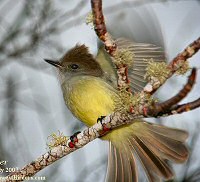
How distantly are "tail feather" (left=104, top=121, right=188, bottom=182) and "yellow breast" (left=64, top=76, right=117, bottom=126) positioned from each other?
28 centimetres

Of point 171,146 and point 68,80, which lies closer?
point 171,146

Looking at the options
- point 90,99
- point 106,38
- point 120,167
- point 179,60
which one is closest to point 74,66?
point 90,99

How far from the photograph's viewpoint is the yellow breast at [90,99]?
141 inches

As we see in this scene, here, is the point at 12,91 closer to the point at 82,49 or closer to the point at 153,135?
the point at 82,49

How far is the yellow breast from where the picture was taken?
3.57 m

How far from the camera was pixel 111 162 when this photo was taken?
389 centimetres

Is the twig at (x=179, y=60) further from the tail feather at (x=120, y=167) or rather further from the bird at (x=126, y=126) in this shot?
the tail feather at (x=120, y=167)

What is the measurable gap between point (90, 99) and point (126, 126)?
0.39 m

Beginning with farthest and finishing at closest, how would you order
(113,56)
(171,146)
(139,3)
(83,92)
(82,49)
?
(139,3) < (82,49) < (83,92) < (171,146) < (113,56)

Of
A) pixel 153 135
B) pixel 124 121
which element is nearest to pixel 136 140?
pixel 153 135

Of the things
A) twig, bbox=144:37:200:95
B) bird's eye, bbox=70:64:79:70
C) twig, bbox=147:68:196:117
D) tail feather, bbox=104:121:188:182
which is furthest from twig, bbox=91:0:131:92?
bird's eye, bbox=70:64:79:70

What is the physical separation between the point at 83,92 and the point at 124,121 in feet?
3.95

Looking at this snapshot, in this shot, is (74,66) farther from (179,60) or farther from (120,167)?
(179,60)

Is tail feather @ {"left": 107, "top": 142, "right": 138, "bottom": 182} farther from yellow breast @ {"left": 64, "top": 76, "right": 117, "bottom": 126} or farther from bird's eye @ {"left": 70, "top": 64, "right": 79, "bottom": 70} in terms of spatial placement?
bird's eye @ {"left": 70, "top": 64, "right": 79, "bottom": 70}
